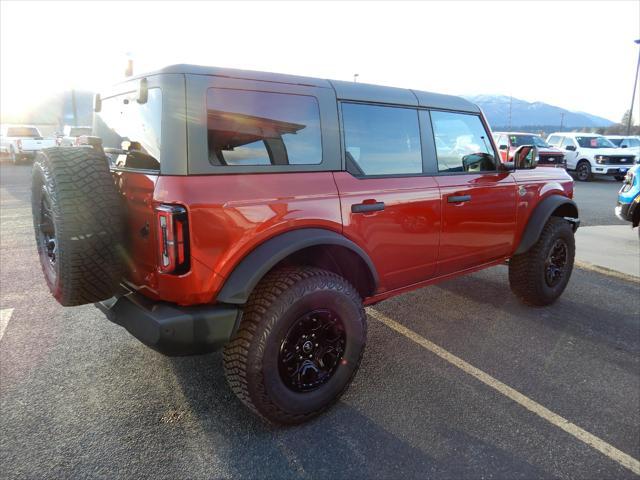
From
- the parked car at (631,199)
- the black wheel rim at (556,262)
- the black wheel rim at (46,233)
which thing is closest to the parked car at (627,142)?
the parked car at (631,199)

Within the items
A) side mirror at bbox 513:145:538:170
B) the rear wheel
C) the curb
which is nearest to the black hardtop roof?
side mirror at bbox 513:145:538:170

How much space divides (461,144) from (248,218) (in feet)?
7.33

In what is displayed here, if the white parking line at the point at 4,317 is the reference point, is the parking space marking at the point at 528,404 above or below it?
below

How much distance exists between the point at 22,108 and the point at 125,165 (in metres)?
130

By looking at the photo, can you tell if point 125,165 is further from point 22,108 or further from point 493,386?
point 22,108

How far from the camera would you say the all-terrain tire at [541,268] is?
167 inches

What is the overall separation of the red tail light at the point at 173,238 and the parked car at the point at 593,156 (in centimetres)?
1938

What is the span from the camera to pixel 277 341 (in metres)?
2.42

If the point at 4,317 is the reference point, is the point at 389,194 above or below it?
above

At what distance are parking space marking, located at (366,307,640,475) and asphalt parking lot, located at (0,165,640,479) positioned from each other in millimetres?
24

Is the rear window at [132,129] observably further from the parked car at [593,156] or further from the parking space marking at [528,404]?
the parked car at [593,156]

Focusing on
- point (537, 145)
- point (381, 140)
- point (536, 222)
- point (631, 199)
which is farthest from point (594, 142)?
point (381, 140)

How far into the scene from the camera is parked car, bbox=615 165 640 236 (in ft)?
22.0

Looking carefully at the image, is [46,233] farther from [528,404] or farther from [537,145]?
[537,145]
